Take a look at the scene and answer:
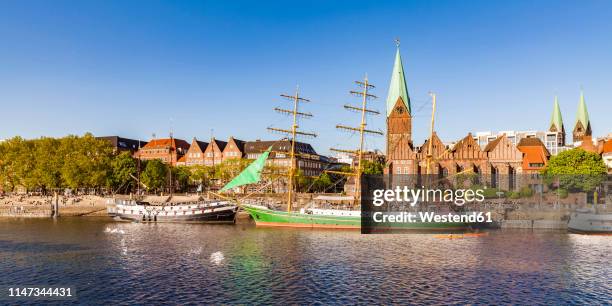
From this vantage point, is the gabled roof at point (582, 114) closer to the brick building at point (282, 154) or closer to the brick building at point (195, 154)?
the brick building at point (282, 154)

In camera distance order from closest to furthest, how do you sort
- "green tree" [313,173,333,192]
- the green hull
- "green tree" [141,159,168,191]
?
1. the green hull
2. "green tree" [141,159,168,191]
3. "green tree" [313,173,333,192]

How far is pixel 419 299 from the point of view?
3353cm

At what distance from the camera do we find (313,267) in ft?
144

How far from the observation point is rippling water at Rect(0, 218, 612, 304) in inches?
1364

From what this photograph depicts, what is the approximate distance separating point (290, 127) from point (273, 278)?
161ft

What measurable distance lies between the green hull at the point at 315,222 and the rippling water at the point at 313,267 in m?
4.75

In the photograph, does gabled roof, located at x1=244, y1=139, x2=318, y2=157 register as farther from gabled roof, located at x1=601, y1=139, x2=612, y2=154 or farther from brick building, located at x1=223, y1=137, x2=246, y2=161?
gabled roof, located at x1=601, y1=139, x2=612, y2=154

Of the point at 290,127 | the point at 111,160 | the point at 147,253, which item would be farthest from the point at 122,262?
the point at 111,160

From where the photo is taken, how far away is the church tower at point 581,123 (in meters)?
170

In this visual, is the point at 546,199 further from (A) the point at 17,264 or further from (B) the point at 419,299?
(A) the point at 17,264

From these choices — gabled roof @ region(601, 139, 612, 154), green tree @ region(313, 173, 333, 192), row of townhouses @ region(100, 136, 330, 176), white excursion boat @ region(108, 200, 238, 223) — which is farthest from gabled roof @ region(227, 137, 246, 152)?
gabled roof @ region(601, 139, 612, 154)

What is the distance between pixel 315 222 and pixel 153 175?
67.1 m

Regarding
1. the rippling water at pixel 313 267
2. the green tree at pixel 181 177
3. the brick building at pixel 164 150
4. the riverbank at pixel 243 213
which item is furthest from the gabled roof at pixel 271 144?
the rippling water at pixel 313 267

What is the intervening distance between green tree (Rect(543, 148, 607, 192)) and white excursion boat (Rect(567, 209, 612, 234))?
2424 centimetres
